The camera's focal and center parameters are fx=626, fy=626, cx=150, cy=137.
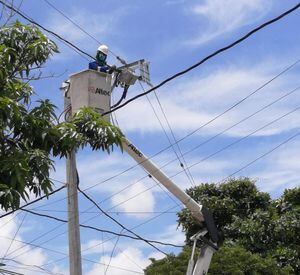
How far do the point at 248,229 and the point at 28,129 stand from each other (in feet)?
47.0

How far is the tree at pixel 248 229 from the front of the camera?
1667 cm

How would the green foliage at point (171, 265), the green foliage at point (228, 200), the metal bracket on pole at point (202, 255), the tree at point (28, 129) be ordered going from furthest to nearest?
the green foliage at point (228, 200) → the green foliage at point (171, 265) → the metal bracket on pole at point (202, 255) → the tree at point (28, 129)

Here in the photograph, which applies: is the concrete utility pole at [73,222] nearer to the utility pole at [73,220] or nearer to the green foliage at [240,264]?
the utility pole at [73,220]

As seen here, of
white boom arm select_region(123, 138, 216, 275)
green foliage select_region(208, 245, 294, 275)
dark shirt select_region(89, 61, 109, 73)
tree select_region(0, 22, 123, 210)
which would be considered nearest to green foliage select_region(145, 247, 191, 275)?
green foliage select_region(208, 245, 294, 275)

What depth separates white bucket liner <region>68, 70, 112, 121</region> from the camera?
10727 mm

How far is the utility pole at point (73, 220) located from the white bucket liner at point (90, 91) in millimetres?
1081

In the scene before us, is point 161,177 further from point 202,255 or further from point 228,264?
point 228,264

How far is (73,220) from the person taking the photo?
10.1 metres

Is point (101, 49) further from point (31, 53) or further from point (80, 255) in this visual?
point (31, 53)

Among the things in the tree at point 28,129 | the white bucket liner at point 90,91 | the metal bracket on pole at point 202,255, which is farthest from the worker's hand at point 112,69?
the tree at point 28,129

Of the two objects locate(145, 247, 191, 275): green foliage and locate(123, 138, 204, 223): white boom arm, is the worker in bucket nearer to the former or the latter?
locate(123, 138, 204, 223): white boom arm

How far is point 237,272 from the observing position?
634 inches

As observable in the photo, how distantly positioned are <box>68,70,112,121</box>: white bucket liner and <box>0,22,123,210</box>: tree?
4306mm

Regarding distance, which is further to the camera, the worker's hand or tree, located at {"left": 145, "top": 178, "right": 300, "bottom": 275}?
tree, located at {"left": 145, "top": 178, "right": 300, "bottom": 275}
